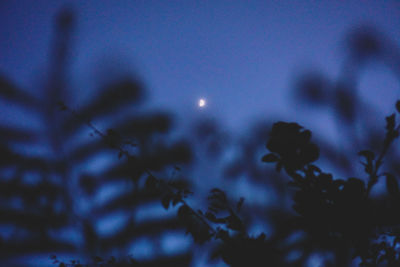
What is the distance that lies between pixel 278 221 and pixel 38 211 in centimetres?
415

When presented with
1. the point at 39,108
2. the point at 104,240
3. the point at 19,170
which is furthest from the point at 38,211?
the point at 39,108

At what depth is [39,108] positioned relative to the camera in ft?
11.1

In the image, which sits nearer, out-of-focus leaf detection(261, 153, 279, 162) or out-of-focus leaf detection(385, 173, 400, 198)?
out-of-focus leaf detection(385, 173, 400, 198)

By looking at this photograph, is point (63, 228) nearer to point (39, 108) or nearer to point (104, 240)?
point (104, 240)

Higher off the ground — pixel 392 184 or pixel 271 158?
pixel 271 158

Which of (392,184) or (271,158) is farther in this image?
(271,158)

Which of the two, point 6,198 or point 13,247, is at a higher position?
point 6,198

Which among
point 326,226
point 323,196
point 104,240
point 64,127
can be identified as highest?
point 64,127

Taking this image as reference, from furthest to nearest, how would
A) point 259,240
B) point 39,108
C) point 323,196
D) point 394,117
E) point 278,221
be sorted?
point 39,108 → point 278,221 → point 259,240 → point 323,196 → point 394,117

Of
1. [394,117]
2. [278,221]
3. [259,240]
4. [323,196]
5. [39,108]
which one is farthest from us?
[39,108]

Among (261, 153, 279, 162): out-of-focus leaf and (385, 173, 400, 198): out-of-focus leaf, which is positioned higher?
(261, 153, 279, 162): out-of-focus leaf

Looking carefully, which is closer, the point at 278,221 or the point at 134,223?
the point at 278,221

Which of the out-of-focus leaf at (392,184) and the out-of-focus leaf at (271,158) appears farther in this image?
the out-of-focus leaf at (271,158)

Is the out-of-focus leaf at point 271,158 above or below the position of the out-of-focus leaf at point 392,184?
above
